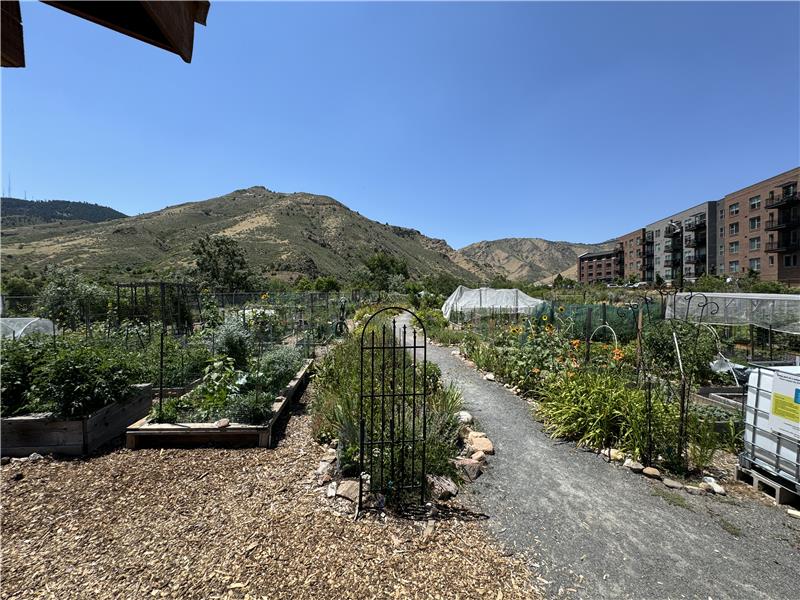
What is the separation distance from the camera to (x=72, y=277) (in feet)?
55.6

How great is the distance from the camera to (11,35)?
125 centimetres

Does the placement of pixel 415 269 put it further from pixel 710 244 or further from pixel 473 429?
pixel 473 429

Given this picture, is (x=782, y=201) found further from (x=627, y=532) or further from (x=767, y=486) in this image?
(x=627, y=532)

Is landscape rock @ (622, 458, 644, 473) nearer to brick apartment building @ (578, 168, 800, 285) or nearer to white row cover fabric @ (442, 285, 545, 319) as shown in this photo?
white row cover fabric @ (442, 285, 545, 319)

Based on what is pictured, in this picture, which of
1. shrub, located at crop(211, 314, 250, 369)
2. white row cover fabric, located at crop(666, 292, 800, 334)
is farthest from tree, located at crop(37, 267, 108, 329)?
white row cover fabric, located at crop(666, 292, 800, 334)

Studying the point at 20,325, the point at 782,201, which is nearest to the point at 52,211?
the point at 20,325

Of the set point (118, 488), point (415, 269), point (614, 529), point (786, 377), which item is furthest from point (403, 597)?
point (415, 269)

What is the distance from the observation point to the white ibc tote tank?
12.4 ft

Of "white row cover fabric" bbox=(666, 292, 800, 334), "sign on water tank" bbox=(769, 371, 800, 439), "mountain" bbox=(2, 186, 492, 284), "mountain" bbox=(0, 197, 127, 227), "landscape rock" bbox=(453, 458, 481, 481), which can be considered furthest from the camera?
"mountain" bbox=(0, 197, 127, 227)

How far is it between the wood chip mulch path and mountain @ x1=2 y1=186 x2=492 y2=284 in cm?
3853

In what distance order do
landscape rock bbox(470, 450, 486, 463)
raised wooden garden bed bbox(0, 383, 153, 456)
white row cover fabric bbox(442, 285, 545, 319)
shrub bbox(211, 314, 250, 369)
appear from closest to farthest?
1. raised wooden garden bed bbox(0, 383, 153, 456)
2. landscape rock bbox(470, 450, 486, 463)
3. shrub bbox(211, 314, 250, 369)
4. white row cover fabric bbox(442, 285, 545, 319)

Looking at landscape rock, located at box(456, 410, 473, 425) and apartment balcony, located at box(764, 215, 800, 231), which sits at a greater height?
apartment balcony, located at box(764, 215, 800, 231)

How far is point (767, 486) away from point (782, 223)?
5850 centimetres

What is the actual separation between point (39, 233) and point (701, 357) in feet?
278
